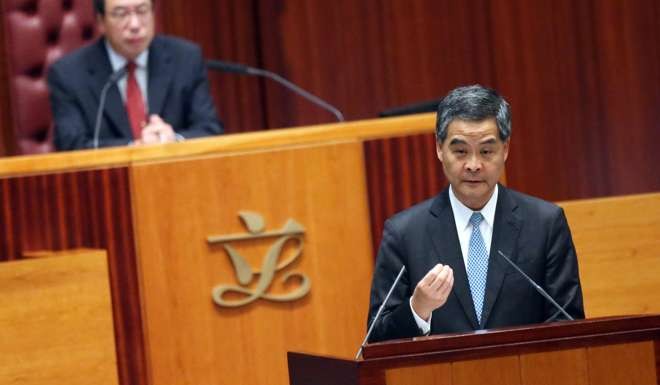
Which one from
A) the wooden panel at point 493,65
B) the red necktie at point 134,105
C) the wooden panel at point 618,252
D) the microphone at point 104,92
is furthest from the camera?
the wooden panel at point 493,65

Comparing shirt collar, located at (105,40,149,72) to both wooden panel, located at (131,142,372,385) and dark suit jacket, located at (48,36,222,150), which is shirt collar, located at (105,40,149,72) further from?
wooden panel, located at (131,142,372,385)

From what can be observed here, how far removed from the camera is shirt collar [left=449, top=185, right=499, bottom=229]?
8.55ft

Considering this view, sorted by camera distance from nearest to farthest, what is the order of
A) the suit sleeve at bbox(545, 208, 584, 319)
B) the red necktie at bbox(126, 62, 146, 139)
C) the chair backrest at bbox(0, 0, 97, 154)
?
the suit sleeve at bbox(545, 208, 584, 319) → the red necktie at bbox(126, 62, 146, 139) → the chair backrest at bbox(0, 0, 97, 154)

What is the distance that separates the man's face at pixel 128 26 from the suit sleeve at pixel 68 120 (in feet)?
0.59

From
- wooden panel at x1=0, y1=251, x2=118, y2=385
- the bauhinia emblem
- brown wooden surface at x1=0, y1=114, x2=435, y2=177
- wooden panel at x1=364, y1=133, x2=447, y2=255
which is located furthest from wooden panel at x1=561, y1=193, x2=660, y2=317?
wooden panel at x1=0, y1=251, x2=118, y2=385

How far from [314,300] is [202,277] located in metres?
0.27

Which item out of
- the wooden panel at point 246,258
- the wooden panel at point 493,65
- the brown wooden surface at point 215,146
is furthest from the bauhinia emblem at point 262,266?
the wooden panel at point 493,65

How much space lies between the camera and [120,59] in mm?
4000

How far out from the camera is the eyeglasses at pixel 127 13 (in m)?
3.96

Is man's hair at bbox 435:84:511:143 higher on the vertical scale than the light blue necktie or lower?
higher

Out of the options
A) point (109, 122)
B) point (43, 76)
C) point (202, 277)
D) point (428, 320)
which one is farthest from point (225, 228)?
point (43, 76)

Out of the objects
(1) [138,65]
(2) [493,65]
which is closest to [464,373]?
(1) [138,65]

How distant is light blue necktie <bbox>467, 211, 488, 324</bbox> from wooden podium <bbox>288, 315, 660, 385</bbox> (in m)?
0.36

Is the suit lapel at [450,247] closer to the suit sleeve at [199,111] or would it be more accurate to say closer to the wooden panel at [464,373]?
the wooden panel at [464,373]
